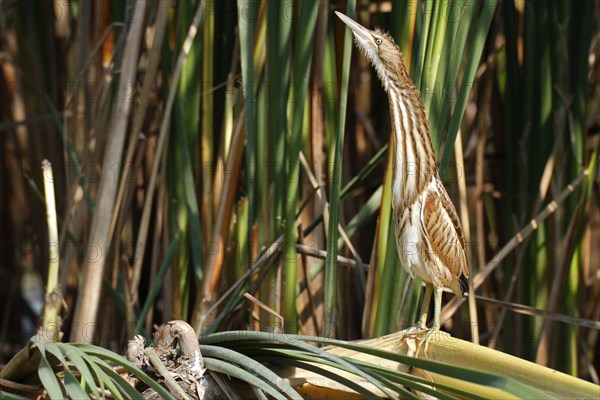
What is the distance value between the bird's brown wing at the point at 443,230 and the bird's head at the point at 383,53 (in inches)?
9.3

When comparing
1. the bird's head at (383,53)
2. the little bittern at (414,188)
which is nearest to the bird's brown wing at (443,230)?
the little bittern at (414,188)

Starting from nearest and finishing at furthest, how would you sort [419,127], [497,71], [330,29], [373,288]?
[419,127] < [373,288] < [330,29] < [497,71]

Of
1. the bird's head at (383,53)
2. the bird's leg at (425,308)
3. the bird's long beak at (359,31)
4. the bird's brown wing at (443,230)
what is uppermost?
the bird's long beak at (359,31)

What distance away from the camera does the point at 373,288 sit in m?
1.68

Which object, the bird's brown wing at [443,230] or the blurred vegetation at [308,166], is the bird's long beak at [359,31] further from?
the bird's brown wing at [443,230]

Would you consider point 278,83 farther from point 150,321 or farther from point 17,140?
point 17,140

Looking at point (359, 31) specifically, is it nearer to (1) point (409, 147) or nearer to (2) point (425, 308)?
(1) point (409, 147)

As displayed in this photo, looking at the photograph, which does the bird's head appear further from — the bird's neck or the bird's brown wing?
the bird's brown wing

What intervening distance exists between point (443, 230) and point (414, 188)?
10 centimetres

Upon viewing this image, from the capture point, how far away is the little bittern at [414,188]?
152 cm

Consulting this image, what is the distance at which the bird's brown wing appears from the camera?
5.26ft

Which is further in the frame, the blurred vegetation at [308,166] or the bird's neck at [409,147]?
the blurred vegetation at [308,166]

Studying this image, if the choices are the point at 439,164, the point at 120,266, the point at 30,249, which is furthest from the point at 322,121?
the point at 30,249

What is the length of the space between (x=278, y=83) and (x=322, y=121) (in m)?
0.31
